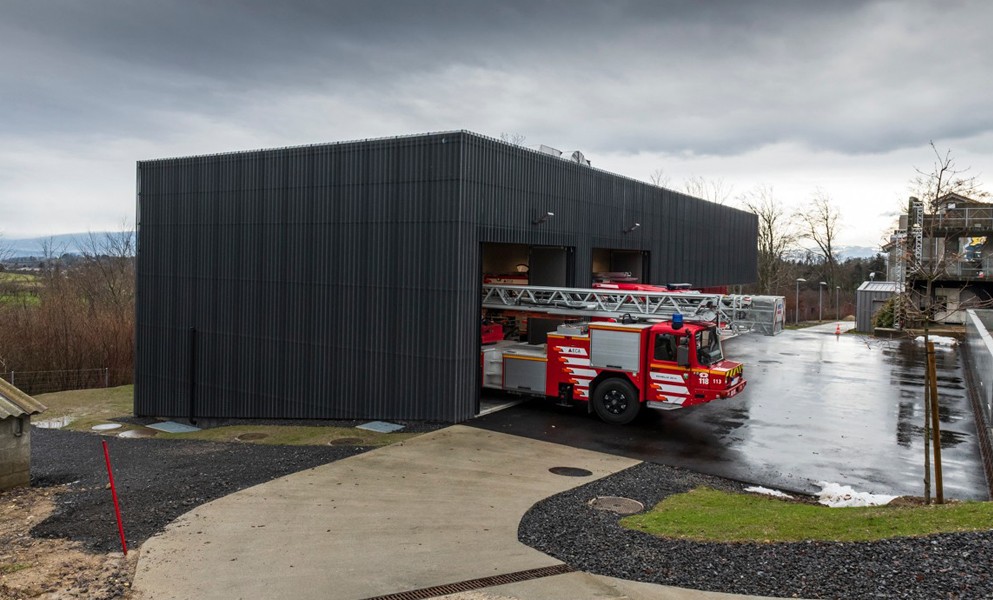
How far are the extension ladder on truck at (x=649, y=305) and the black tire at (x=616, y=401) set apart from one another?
70.8 inches

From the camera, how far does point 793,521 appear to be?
871 cm

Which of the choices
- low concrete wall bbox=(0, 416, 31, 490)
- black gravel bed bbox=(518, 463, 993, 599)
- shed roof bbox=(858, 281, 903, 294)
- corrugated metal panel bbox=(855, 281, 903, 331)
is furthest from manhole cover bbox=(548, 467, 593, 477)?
shed roof bbox=(858, 281, 903, 294)

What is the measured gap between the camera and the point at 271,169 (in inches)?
793

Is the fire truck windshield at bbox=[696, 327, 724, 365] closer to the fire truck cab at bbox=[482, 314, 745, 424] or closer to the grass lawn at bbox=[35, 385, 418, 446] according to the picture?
the fire truck cab at bbox=[482, 314, 745, 424]

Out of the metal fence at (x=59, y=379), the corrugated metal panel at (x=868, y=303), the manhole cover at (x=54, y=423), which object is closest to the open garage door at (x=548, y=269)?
the manhole cover at (x=54, y=423)

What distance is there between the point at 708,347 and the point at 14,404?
13931 millimetres

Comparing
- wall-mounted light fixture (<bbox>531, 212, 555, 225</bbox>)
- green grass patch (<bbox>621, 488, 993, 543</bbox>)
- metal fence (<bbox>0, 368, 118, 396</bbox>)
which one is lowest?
metal fence (<bbox>0, 368, 118, 396</bbox>)

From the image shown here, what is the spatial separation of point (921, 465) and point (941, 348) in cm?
2476

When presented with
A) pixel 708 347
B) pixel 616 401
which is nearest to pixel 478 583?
pixel 616 401

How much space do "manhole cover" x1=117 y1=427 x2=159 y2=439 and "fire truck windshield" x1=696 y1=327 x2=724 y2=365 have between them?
1574 centimetres

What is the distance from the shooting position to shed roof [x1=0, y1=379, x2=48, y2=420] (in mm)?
11461

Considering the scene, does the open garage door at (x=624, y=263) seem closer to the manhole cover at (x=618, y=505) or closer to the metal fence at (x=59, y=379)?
the manhole cover at (x=618, y=505)

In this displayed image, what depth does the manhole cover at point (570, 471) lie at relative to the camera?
12266 millimetres

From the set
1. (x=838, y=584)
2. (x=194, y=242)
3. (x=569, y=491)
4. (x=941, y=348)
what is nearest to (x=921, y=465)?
(x=569, y=491)
